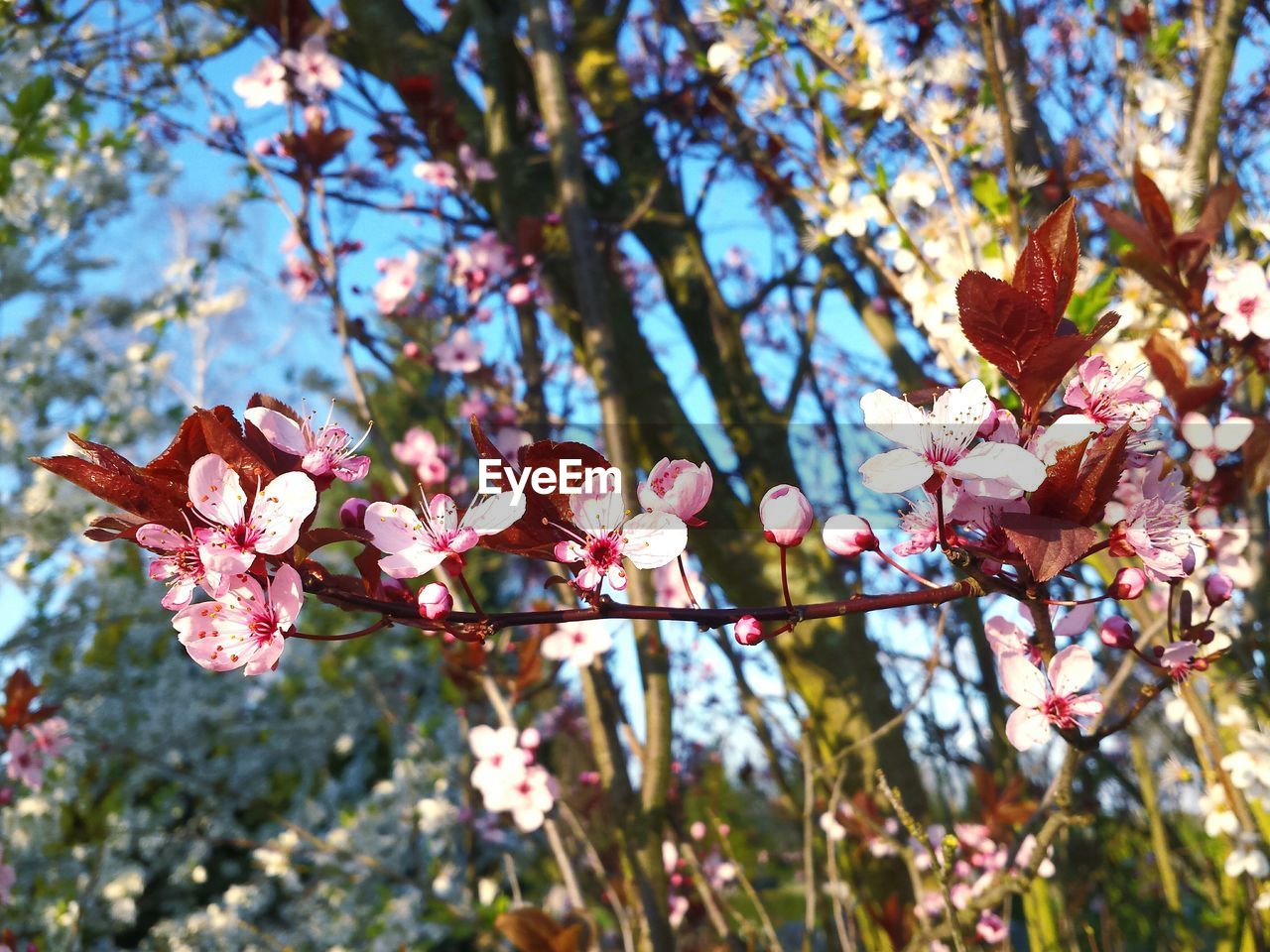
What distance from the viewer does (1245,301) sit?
1132mm

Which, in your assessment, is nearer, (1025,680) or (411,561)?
(411,561)

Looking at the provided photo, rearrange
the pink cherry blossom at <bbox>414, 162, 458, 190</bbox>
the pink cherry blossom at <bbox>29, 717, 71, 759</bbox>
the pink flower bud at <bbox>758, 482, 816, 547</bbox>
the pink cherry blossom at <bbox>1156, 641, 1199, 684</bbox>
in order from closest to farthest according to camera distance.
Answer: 1. the pink flower bud at <bbox>758, 482, 816, 547</bbox>
2. the pink cherry blossom at <bbox>1156, 641, 1199, 684</bbox>
3. the pink cherry blossom at <bbox>29, 717, 71, 759</bbox>
4. the pink cherry blossom at <bbox>414, 162, 458, 190</bbox>

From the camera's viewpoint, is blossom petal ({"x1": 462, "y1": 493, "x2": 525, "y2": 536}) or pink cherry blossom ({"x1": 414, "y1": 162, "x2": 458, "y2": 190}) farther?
pink cherry blossom ({"x1": 414, "y1": 162, "x2": 458, "y2": 190})

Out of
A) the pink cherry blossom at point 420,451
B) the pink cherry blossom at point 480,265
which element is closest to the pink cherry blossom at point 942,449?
the pink cherry blossom at point 420,451

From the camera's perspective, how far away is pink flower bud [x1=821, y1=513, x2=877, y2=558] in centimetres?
68

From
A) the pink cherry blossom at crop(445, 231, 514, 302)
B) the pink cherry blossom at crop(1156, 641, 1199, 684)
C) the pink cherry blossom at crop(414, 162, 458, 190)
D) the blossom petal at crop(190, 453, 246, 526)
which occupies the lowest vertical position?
the pink cherry blossom at crop(1156, 641, 1199, 684)

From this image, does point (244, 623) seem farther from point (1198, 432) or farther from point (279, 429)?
point (1198, 432)

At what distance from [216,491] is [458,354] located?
1.96 metres

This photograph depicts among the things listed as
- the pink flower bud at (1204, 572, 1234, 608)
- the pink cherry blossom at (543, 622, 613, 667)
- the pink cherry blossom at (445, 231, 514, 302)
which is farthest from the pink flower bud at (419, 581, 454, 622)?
the pink cherry blossom at (445, 231, 514, 302)

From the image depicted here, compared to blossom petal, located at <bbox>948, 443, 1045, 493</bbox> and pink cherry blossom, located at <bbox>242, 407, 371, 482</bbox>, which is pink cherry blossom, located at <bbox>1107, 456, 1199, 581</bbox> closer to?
blossom petal, located at <bbox>948, 443, 1045, 493</bbox>

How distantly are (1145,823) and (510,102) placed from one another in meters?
3.85

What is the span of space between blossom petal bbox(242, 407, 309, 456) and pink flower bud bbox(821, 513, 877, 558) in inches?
16.0

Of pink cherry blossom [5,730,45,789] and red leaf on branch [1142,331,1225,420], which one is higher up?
red leaf on branch [1142,331,1225,420]

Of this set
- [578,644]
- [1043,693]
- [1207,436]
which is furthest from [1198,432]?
[578,644]
